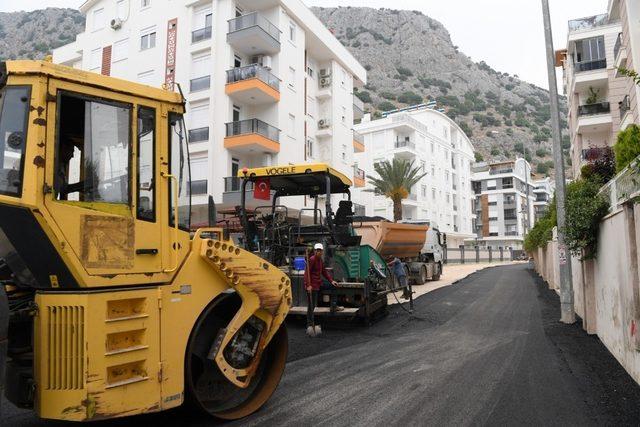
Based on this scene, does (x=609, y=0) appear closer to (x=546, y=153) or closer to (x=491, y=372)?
(x=491, y=372)

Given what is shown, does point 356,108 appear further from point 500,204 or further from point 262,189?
point 500,204

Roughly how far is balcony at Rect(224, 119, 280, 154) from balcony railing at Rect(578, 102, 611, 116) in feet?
73.0

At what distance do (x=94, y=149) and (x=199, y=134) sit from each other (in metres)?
23.1

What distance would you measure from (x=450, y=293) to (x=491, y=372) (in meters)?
11.2

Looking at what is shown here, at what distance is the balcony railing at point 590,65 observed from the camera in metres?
32.9

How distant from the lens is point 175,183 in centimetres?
420

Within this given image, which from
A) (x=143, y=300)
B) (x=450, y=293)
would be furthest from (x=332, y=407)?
(x=450, y=293)

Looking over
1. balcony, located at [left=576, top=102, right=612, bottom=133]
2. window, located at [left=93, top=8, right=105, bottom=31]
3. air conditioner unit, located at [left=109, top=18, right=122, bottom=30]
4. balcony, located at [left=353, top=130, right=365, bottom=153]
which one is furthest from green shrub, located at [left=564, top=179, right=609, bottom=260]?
window, located at [left=93, top=8, right=105, bottom=31]

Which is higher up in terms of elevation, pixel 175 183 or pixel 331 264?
pixel 175 183

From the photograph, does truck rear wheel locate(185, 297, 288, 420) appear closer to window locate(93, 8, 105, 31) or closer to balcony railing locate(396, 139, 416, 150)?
window locate(93, 8, 105, 31)

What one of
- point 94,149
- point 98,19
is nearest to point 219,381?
point 94,149

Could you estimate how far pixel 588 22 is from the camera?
35219 mm


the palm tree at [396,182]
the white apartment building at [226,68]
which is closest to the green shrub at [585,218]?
the white apartment building at [226,68]

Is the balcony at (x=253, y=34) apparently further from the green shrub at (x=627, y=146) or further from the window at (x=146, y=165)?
the window at (x=146, y=165)
